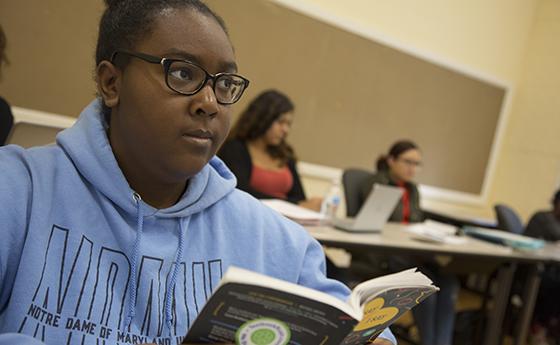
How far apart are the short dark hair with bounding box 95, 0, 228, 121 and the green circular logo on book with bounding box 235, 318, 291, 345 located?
1.62ft

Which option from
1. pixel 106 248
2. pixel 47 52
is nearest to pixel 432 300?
pixel 106 248

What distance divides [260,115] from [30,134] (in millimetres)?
1562

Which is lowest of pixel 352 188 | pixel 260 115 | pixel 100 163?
pixel 352 188

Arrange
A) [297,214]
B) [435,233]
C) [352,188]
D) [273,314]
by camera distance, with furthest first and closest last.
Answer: [352,188]
[435,233]
[297,214]
[273,314]

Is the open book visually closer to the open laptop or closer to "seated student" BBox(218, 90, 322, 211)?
the open laptop

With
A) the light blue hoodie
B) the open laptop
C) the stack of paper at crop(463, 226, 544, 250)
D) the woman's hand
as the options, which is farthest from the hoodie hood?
the stack of paper at crop(463, 226, 544, 250)

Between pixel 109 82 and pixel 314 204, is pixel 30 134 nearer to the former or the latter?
pixel 109 82

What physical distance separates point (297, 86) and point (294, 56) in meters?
0.24

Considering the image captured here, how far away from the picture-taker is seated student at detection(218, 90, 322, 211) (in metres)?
2.92

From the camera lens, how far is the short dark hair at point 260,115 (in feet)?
9.80

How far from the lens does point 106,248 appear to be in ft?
2.83

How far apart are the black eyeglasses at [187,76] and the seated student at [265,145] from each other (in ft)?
6.45

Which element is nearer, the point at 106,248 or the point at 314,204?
the point at 106,248

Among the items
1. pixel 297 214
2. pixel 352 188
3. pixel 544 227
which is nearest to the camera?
pixel 297 214
